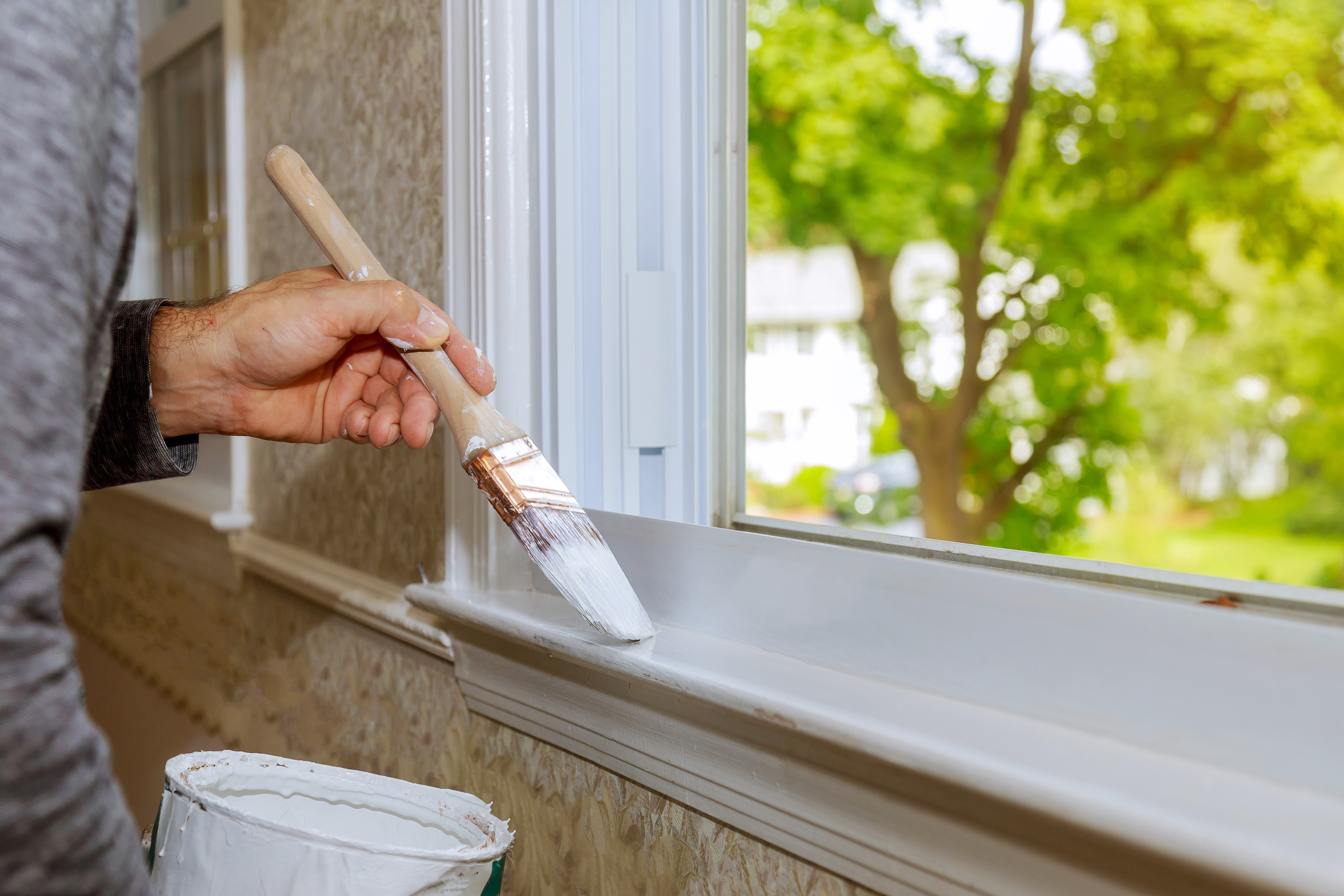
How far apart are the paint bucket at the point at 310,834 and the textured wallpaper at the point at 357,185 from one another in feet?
0.86

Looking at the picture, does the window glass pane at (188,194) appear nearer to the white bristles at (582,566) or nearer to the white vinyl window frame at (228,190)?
the white vinyl window frame at (228,190)

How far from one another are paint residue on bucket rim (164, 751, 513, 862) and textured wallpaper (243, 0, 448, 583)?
0.26 m

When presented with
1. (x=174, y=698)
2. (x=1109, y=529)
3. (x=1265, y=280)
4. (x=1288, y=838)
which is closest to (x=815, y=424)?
(x=1109, y=529)

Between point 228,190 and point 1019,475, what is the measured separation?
371cm

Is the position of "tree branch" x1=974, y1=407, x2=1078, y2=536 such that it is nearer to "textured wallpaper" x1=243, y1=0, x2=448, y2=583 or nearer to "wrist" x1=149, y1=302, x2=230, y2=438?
"textured wallpaper" x1=243, y1=0, x2=448, y2=583

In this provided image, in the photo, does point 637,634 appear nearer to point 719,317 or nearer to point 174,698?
point 719,317

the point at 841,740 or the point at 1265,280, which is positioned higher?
the point at 1265,280

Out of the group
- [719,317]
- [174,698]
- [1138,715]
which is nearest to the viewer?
[1138,715]

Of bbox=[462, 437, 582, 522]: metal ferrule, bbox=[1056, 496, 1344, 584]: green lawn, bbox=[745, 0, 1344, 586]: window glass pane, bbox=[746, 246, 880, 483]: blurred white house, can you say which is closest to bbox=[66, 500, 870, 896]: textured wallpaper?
bbox=[462, 437, 582, 522]: metal ferrule

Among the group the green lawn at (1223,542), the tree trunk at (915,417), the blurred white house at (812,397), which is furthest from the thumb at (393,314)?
the green lawn at (1223,542)

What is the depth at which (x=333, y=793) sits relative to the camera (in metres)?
0.69

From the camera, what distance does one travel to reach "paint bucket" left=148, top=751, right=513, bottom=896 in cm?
52

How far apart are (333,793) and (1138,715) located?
55 cm

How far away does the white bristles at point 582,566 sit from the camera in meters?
0.58
